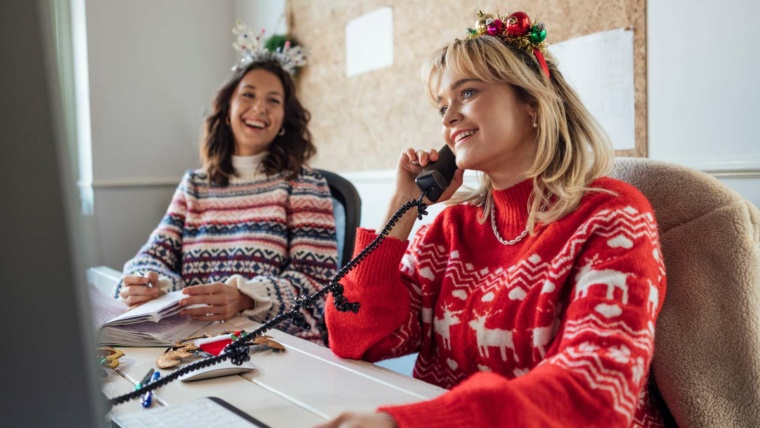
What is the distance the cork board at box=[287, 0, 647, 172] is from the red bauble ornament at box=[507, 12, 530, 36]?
0.74 meters

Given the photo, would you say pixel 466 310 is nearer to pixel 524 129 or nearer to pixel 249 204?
pixel 524 129

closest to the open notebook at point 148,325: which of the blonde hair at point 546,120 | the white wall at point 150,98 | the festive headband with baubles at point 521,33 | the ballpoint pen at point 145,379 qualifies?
the ballpoint pen at point 145,379

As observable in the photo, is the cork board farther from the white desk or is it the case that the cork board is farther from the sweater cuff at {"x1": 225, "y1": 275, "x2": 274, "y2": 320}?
the white desk

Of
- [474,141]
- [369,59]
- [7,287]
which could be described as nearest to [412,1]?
[369,59]

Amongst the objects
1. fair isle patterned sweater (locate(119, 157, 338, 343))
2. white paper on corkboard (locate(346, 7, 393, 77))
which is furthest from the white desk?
white paper on corkboard (locate(346, 7, 393, 77))

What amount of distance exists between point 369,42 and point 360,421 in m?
2.25

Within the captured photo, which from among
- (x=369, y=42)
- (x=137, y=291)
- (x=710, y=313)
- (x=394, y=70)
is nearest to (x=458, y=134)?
(x=710, y=313)

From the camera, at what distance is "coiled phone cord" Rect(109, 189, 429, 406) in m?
0.87

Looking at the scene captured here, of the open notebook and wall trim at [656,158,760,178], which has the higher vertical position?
wall trim at [656,158,760,178]

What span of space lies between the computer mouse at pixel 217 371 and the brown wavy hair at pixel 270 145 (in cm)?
113

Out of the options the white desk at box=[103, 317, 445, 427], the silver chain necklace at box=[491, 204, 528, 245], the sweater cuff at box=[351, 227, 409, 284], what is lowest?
the white desk at box=[103, 317, 445, 427]

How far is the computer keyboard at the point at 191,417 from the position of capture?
2.53 ft

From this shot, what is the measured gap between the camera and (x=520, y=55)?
115cm

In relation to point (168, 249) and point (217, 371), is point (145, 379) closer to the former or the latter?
point (217, 371)
